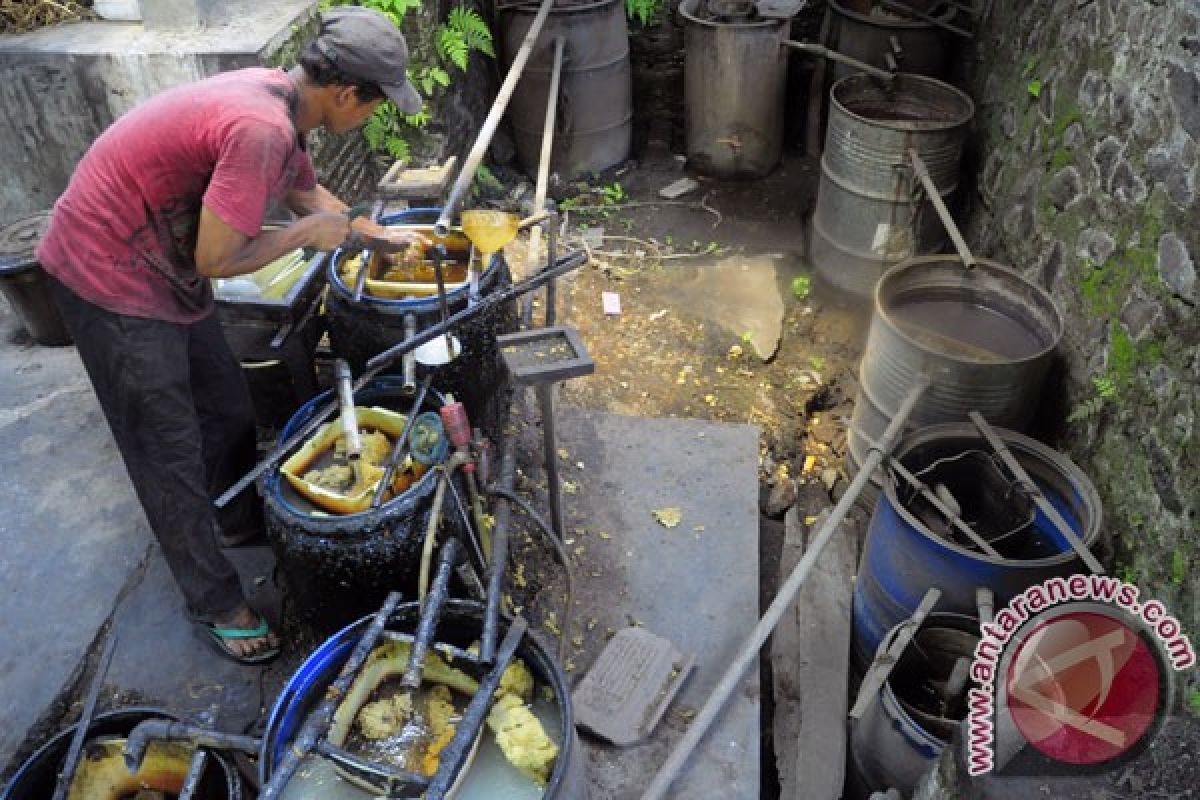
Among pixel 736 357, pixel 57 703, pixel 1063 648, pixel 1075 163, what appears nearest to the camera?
pixel 1063 648

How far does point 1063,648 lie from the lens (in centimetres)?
254

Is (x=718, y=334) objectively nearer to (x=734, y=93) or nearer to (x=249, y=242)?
(x=734, y=93)

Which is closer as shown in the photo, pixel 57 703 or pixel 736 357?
pixel 57 703

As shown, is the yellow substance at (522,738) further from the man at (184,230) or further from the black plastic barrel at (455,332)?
the black plastic barrel at (455,332)

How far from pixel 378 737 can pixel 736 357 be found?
3913mm

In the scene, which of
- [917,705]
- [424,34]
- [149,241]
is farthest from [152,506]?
[424,34]

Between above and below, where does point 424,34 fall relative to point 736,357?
above

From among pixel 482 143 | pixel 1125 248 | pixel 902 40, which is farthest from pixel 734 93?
pixel 1125 248

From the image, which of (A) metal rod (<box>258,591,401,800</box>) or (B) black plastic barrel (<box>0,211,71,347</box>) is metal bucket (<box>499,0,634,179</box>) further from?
(A) metal rod (<box>258,591,401,800</box>)

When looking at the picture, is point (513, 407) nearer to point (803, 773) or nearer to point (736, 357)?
point (736, 357)

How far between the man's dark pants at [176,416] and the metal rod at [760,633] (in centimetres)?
187

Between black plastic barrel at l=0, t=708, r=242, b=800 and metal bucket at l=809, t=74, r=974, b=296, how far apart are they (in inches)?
208

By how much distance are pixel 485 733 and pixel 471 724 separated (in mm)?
424

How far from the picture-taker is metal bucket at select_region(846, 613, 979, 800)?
3.18 meters
